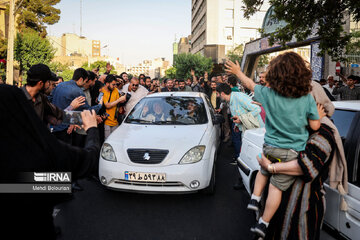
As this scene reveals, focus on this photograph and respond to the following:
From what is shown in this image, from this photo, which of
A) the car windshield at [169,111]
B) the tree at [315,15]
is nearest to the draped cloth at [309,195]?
the car windshield at [169,111]

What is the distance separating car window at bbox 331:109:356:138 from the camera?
8.21 ft

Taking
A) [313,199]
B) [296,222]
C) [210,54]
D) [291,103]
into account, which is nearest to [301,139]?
[291,103]

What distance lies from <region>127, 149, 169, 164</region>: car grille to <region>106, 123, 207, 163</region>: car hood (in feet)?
0.23

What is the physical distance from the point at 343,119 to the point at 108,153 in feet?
10.1

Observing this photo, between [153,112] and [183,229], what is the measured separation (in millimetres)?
2505

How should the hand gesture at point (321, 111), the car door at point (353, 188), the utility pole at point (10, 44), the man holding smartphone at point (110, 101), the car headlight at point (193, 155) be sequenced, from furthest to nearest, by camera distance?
the utility pole at point (10, 44) < the man holding smartphone at point (110, 101) < the car headlight at point (193, 155) < the hand gesture at point (321, 111) < the car door at point (353, 188)

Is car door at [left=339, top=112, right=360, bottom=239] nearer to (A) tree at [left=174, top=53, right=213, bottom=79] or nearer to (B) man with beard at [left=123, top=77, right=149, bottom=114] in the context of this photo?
(B) man with beard at [left=123, top=77, right=149, bottom=114]

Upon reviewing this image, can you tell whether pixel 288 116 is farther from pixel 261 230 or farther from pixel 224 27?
pixel 224 27

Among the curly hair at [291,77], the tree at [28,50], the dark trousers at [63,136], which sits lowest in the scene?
the dark trousers at [63,136]

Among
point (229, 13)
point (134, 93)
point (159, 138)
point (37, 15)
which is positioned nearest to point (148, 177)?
point (159, 138)

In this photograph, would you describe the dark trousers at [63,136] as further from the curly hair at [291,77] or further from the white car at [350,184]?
the white car at [350,184]

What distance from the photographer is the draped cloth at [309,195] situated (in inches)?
85.9

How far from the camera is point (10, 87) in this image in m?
1.19

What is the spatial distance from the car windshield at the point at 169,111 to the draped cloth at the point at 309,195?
2.81m
